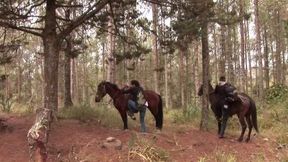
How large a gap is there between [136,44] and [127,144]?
12.9 ft

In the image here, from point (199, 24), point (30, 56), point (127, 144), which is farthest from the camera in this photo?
point (30, 56)

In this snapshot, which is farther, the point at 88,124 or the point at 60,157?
the point at 88,124

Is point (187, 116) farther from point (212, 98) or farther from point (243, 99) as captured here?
point (243, 99)

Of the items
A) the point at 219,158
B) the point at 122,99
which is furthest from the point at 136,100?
the point at 219,158

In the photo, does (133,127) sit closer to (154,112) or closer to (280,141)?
(154,112)

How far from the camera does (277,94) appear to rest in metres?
23.5

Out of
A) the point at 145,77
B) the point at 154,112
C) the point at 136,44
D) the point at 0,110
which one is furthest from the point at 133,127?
the point at 145,77

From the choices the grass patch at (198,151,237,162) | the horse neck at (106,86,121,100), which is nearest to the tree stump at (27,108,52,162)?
the grass patch at (198,151,237,162)

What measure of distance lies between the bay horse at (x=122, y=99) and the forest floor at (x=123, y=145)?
53 centimetres

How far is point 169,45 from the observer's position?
13102 millimetres

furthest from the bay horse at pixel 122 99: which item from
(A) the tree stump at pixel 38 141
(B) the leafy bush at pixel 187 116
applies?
(A) the tree stump at pixel 38 141

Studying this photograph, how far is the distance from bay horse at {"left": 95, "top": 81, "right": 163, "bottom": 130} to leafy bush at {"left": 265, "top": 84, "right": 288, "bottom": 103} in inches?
370

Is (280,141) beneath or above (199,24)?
beneath

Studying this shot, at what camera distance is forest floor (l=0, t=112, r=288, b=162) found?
10359mm
